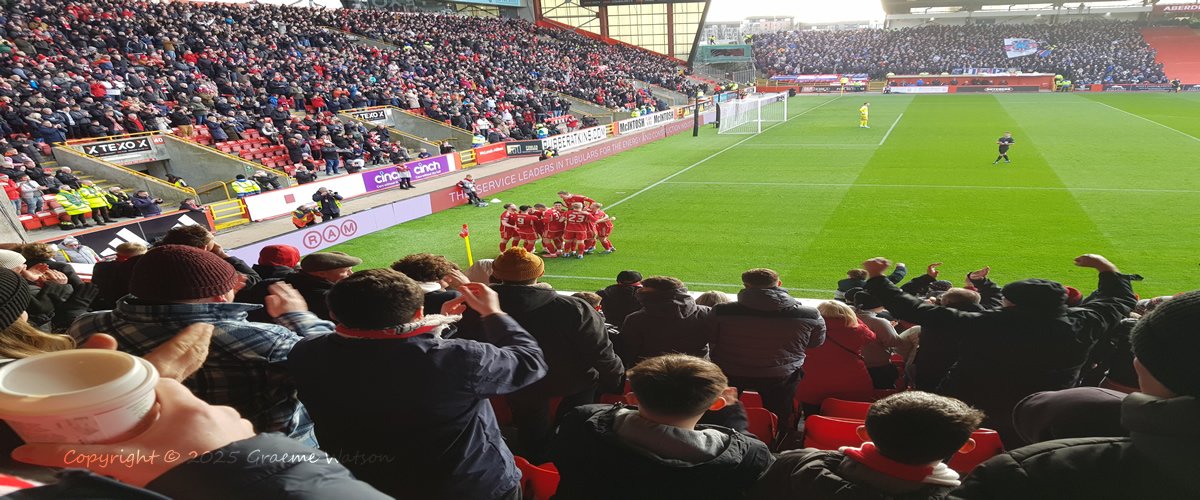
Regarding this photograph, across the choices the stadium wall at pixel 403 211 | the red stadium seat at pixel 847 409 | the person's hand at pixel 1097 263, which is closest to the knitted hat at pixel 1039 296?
the person's hand at pixel 1097 263

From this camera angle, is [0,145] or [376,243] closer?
[376,243]

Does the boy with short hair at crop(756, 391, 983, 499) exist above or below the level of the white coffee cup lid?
below

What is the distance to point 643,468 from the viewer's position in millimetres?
2281

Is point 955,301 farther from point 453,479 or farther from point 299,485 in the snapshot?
point 299,485

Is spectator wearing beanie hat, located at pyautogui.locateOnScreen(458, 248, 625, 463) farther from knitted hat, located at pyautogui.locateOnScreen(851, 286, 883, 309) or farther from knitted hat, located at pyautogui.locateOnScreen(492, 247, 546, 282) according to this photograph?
knitted hat, located at pyautogui.locateOnScreen(851, 286, 883, 309)

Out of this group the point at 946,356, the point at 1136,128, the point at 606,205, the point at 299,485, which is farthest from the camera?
the point at 1136,128

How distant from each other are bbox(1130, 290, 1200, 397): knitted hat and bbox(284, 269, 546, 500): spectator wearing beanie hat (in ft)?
7.02

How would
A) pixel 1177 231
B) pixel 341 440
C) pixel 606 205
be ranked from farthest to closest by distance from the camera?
1. pixel 606 205
2. pixel 1177 231
3. pixel 341 440

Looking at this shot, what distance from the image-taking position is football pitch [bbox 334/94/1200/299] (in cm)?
1167

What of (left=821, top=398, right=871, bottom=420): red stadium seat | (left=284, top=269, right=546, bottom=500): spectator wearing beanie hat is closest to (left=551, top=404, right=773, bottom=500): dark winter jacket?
(left=284, top=269, right=546, bottom=500): spectator wearing beanie hat

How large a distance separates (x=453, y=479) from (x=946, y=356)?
3.58m

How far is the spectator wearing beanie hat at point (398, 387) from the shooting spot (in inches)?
95.1

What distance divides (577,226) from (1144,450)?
11.4 m

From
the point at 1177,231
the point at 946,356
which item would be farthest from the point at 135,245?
the point at 1177,231
